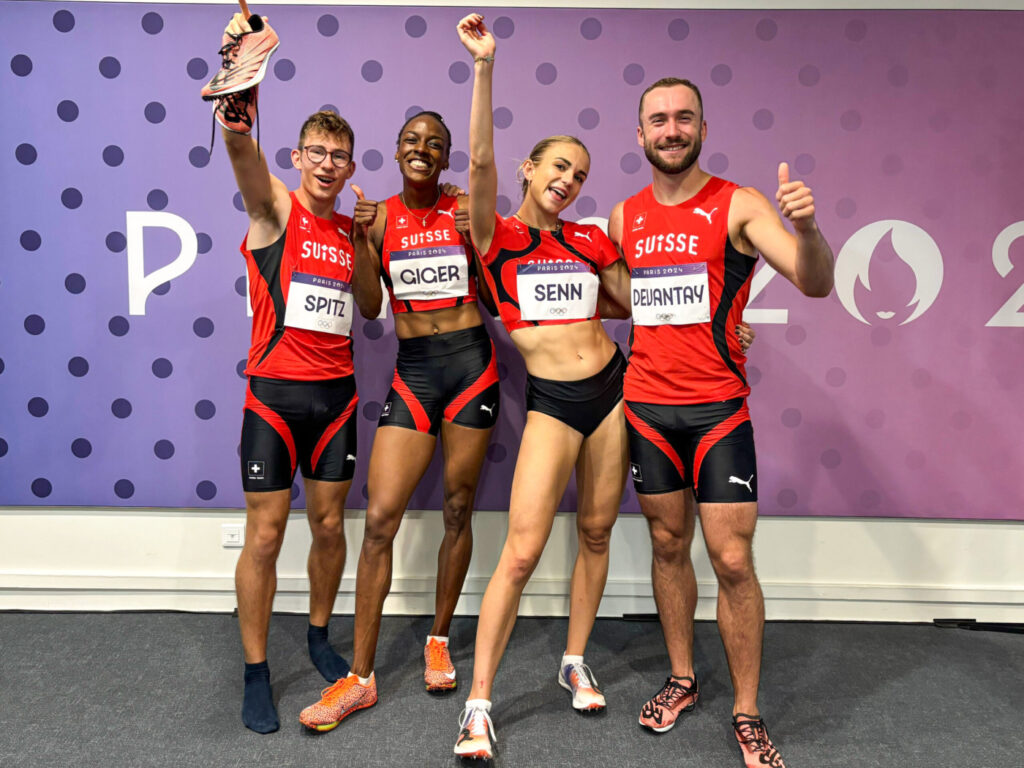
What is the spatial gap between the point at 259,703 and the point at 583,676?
110cm

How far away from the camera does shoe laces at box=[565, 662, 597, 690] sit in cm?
242

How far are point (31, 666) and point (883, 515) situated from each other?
3598 mm

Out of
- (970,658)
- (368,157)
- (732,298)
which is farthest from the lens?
(368,157)

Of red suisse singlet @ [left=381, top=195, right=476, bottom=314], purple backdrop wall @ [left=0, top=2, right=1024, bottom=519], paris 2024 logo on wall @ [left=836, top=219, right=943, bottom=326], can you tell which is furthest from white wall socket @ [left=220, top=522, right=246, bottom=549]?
paris 2024 logo on wall @ [left=836, top=219, right=943, bottom=326]

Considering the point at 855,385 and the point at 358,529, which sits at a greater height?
the point at 855,385

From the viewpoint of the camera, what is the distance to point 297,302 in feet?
7.87

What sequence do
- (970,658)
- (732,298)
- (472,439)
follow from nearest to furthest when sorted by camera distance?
(732,298) < (472,439) < (970,658)

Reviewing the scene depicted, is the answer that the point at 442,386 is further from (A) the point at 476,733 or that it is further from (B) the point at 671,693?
(B) the point at 671,693

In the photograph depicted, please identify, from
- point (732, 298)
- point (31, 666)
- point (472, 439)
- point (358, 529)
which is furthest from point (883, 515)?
point (31, 666)

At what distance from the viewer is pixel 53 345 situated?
311cm

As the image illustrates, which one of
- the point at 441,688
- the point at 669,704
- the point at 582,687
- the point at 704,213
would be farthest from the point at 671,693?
the point at 704,213

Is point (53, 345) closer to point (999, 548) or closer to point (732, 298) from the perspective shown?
point (732, 298)

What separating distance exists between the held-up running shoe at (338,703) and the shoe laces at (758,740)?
121cm

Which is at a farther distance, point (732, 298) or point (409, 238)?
point (409, 238)
